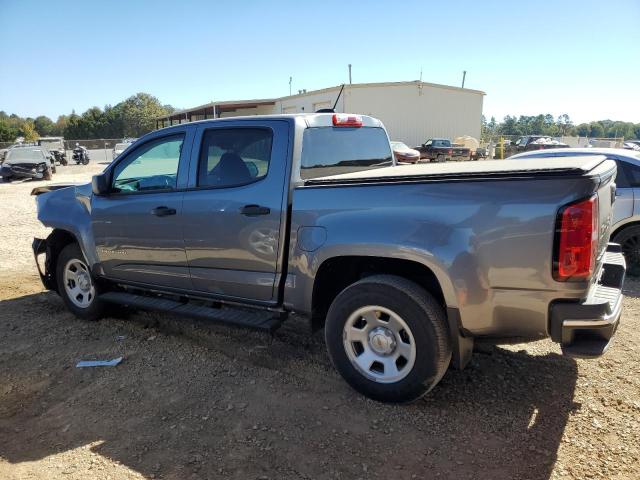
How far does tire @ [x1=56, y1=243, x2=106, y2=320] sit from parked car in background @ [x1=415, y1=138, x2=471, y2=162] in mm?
23163

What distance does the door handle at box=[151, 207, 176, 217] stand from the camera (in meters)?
3.95

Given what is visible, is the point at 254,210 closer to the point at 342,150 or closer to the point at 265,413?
the point at 342,150

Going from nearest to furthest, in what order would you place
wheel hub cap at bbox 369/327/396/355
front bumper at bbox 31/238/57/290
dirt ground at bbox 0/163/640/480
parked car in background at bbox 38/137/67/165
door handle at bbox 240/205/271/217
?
dirt ground at bbox 0/163/640/480 < wheel hub cap at bbox 369/327/396/355 < door handle at bbox 240/205/271/217 < front bumper at bbox 31/238/57/290 < parked car in background at bbox 38/137/67/165

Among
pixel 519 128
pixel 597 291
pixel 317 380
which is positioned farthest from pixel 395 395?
pixel 519 128

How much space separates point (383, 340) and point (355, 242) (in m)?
0.66

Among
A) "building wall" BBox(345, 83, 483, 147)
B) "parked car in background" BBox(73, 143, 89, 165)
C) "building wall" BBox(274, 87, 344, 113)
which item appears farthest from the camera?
"parked car in background" BBox(73, 143, 89, 165)

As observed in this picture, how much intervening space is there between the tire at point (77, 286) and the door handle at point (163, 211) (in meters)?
1.29

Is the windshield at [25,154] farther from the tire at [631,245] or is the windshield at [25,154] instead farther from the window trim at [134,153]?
the tire at [631,245]

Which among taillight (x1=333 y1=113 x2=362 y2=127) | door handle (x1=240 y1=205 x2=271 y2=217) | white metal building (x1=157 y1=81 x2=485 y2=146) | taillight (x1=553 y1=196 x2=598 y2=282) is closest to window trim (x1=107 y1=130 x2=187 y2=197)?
door handle (x1=240 y1=205 x2=271 y2=217)

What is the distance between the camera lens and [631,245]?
615 centimetres

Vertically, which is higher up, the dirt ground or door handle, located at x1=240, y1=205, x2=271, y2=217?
door handle, located at x1=240, y1=205, x2=271, y2=217

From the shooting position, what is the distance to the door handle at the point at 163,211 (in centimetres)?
395

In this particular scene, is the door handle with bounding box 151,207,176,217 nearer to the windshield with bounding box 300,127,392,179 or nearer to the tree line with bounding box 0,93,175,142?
the windshield with bounding box 300,127,392,179

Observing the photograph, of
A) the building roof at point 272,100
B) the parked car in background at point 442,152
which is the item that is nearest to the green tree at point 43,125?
the building roof at point 272,100
